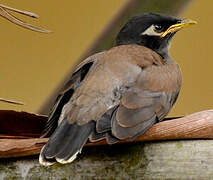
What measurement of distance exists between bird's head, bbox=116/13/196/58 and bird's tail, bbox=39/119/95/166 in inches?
31.9

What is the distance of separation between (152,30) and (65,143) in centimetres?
96

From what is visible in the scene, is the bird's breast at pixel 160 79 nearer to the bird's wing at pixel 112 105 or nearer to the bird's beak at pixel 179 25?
the bird's wing at pixel 112 105

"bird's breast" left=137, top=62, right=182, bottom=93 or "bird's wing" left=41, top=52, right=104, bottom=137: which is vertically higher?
"bird's breast" left=137, top=62, right=182, bottom=93

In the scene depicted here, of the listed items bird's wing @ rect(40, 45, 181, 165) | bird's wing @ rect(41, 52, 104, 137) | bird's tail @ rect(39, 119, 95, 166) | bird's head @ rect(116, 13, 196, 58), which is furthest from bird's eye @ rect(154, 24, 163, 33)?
bird's tail @ rect(39, 119, 95, 166)

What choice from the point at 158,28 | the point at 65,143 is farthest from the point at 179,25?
the point at 65,143

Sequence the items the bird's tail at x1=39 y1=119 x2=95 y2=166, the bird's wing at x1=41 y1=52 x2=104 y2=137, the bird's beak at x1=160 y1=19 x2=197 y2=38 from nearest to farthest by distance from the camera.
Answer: the bird's tail at x1=39 y1=119 x2=95 y2=166 < the bird's wing at x1=41 y1=52 x2=104 y2=137 < the bird's beak at x1=160 y1=19 x2=197 y2=38

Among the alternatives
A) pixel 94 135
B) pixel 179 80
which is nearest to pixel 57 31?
pixel 179 80

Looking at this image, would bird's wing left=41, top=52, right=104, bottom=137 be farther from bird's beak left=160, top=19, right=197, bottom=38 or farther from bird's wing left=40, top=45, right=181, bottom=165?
bird's beak left=160, top=19, right=197, bottom=38


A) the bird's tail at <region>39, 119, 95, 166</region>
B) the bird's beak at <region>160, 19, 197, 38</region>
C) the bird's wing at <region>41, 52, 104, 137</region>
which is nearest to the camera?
the bird's tail at <region>39, 119, 95, 166</region>

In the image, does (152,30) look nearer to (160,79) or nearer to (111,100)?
(160,79)

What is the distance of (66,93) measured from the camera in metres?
2.30

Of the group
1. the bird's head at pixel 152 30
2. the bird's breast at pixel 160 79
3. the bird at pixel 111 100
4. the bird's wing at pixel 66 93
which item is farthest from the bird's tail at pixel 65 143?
the bird's head at pixel 152 30

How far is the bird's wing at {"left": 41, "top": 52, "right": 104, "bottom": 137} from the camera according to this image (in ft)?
7.16

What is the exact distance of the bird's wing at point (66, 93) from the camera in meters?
2.18
